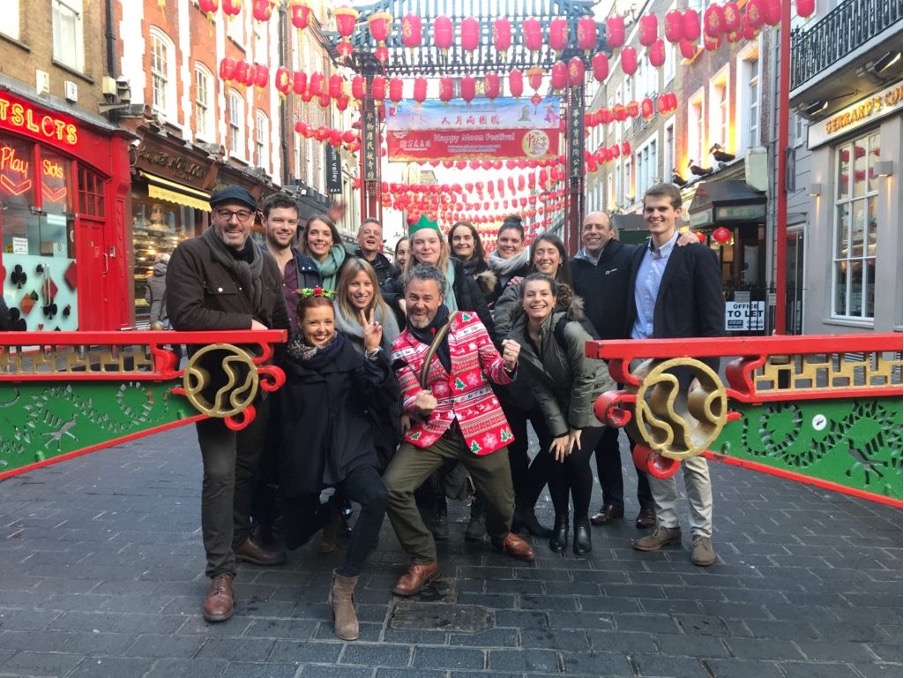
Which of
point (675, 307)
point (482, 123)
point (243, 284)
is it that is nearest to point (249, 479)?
point (243, 284)

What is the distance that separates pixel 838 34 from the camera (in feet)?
37.3

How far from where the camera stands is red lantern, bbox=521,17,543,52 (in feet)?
40.8

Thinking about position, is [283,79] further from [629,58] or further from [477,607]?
[477,607]

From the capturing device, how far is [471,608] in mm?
3262

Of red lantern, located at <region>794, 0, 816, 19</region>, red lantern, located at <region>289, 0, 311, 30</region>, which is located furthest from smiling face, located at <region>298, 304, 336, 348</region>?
red lantern, located at <region>289, 0, 311, 30</region>

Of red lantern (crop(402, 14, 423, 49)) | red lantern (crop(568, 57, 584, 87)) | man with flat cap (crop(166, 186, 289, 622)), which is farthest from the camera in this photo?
red lantern (crop(568, 57, 584, 87))

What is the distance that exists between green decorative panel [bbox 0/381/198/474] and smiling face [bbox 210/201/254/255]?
73 cm

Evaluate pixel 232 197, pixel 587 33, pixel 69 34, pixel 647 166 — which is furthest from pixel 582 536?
pixel 647 166

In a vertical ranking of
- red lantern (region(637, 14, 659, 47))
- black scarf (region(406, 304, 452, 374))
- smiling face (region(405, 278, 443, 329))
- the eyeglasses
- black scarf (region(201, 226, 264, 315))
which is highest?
red lantern (region(637, 14, 659, 47))

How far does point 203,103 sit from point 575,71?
29.2 feet

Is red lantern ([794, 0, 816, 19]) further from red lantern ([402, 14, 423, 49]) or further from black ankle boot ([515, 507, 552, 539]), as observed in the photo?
black ankle boot ([515, 507, 552, 539])

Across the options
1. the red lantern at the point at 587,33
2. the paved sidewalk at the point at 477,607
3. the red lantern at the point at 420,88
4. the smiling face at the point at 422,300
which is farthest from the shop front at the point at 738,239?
the smiling face at the point at 422,300

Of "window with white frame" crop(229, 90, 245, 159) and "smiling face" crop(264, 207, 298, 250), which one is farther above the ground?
"window with white frame" crop(229, 90, 245, 159)

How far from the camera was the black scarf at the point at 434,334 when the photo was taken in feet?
11.2
